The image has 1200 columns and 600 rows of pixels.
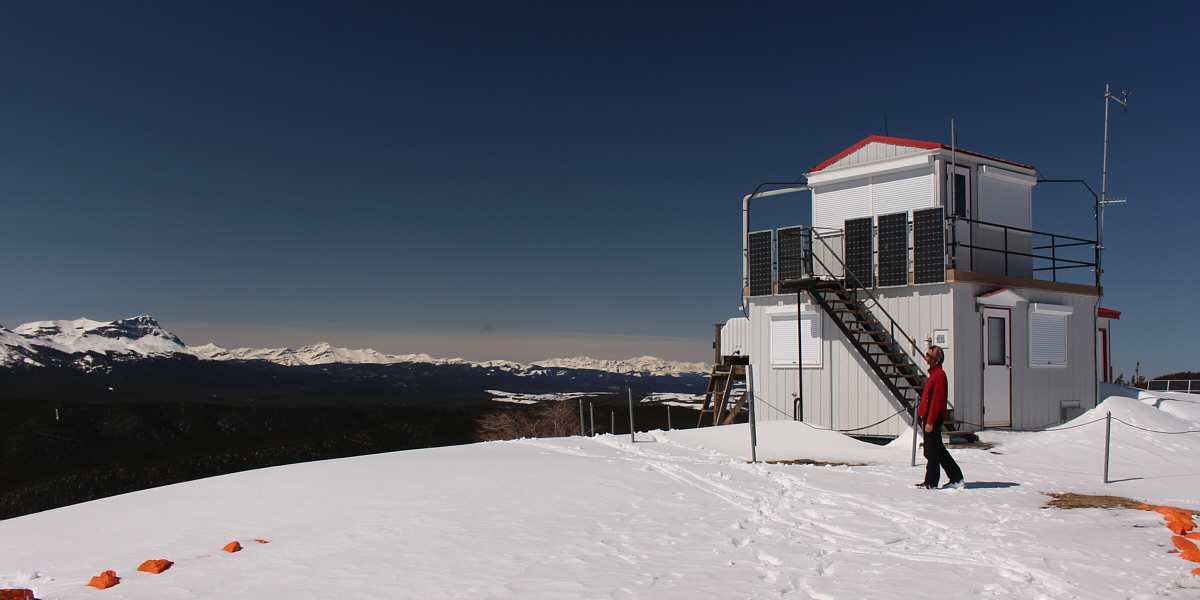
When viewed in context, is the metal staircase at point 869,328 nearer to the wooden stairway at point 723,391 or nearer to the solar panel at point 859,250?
the solar panel at point 859,250

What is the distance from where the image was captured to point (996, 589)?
5.08m

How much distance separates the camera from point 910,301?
17359mm

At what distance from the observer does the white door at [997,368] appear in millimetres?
16875

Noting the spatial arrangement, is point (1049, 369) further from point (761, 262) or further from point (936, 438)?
point (936, 438)

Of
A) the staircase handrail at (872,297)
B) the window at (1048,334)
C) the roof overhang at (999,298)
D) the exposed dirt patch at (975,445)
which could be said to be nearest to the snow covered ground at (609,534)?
the exposed dirt patch at (975,445)

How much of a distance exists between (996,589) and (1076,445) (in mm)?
11435

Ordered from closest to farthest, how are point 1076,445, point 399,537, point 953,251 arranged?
1. point 399,537
2. point 1076,445
3. point 953,251

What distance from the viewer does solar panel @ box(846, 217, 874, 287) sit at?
59.5 ft

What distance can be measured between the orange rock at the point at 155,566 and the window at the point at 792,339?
1558 centimetres

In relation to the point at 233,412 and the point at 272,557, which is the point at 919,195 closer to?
the point at 272,557

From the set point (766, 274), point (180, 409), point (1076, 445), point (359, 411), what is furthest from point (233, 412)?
point (1076, 445)

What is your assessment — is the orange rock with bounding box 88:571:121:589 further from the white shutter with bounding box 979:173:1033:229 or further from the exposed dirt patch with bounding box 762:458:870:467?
the white shutter with bounding box 979:173:1033:229

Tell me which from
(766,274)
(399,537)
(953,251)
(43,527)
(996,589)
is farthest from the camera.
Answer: (766,274)

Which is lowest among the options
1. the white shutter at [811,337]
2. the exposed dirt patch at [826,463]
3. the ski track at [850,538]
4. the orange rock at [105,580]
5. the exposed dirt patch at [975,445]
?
the exposed dirt patch at [975,445]
